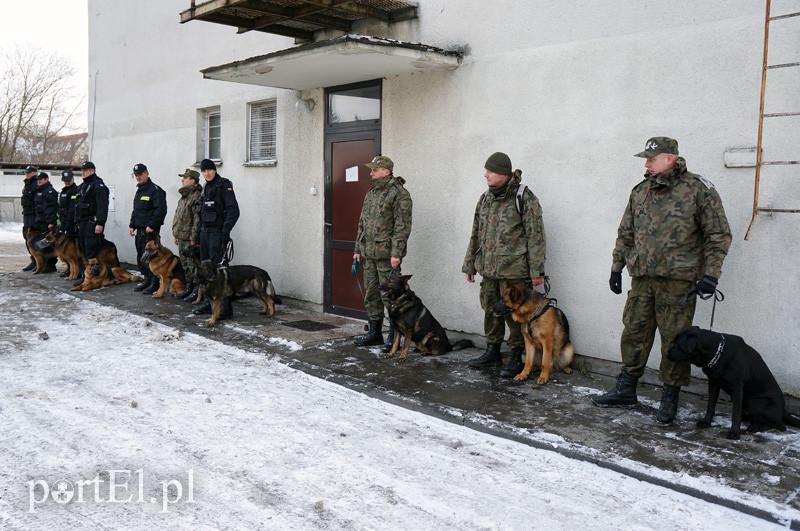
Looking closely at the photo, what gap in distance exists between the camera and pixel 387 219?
704cm

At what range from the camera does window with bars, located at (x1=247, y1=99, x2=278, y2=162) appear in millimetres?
10008

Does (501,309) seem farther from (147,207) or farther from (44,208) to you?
(44,208)

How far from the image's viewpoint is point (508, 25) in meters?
6.74

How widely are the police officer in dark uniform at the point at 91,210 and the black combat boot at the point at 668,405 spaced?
9041mm

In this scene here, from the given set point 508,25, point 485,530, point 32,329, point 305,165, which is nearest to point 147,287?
point 32,329

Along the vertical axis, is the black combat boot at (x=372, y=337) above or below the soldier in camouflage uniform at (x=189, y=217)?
below

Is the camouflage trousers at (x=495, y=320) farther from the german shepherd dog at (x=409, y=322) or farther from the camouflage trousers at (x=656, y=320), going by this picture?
the camouflage trousers at (x=656, y=320)

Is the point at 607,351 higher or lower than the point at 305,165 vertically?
lower

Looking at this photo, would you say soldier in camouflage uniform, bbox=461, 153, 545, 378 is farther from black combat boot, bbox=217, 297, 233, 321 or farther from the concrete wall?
black combat boot, bbox=217, 297, 233, 321

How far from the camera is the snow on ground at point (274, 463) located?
11.2 ft

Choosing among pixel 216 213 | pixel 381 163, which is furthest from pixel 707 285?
pixel 216 213

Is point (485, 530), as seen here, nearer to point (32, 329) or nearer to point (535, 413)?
point (535, 413)

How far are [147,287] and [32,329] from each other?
2874 mm

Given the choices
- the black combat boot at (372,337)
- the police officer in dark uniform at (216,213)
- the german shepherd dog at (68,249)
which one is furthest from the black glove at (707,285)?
the german shepherd dog at (68,249)
